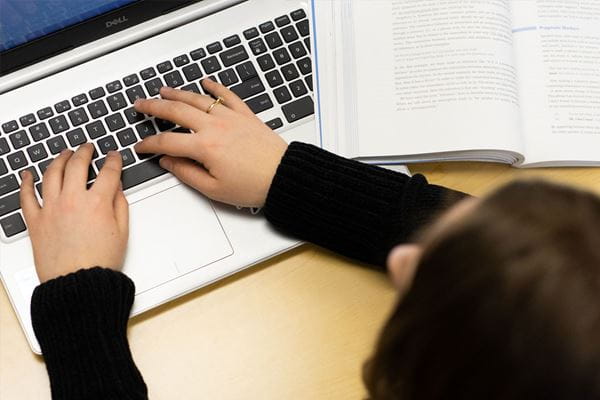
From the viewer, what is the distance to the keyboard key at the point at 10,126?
647mm

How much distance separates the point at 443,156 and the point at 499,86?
83mm

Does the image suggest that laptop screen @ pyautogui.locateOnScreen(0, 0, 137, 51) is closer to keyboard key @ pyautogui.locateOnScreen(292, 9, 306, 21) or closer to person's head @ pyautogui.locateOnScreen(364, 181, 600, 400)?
keyboard key @ pyautogui.locateOnScreen(292, 9, 306, 21)

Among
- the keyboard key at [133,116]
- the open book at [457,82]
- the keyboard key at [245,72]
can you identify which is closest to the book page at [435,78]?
the open book at [457,82]

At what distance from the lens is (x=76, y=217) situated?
24.5 inches

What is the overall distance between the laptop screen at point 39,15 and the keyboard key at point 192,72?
82 mm

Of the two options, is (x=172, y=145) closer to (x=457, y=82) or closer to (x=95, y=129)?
(x=95, y=129)

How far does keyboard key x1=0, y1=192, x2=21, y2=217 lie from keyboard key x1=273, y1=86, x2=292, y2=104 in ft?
0.83

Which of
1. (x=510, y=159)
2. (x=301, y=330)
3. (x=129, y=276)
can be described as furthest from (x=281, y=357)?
(x=510, y=159)

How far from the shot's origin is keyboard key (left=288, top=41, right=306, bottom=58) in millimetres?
689

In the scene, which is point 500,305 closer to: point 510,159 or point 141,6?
point 510,159

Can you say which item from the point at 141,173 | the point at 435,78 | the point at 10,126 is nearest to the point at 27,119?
the point at 10,126

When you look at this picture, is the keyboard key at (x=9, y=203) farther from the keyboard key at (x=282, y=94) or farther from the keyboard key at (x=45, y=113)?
the keyboard key at (x=282, y=94)

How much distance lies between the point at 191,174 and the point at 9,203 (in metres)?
0.16

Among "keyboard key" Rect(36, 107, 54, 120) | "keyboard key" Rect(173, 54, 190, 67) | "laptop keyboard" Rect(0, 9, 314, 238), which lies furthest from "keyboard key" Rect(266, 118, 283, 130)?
"keyboard key" Rect(36, 107, 54, 120)
